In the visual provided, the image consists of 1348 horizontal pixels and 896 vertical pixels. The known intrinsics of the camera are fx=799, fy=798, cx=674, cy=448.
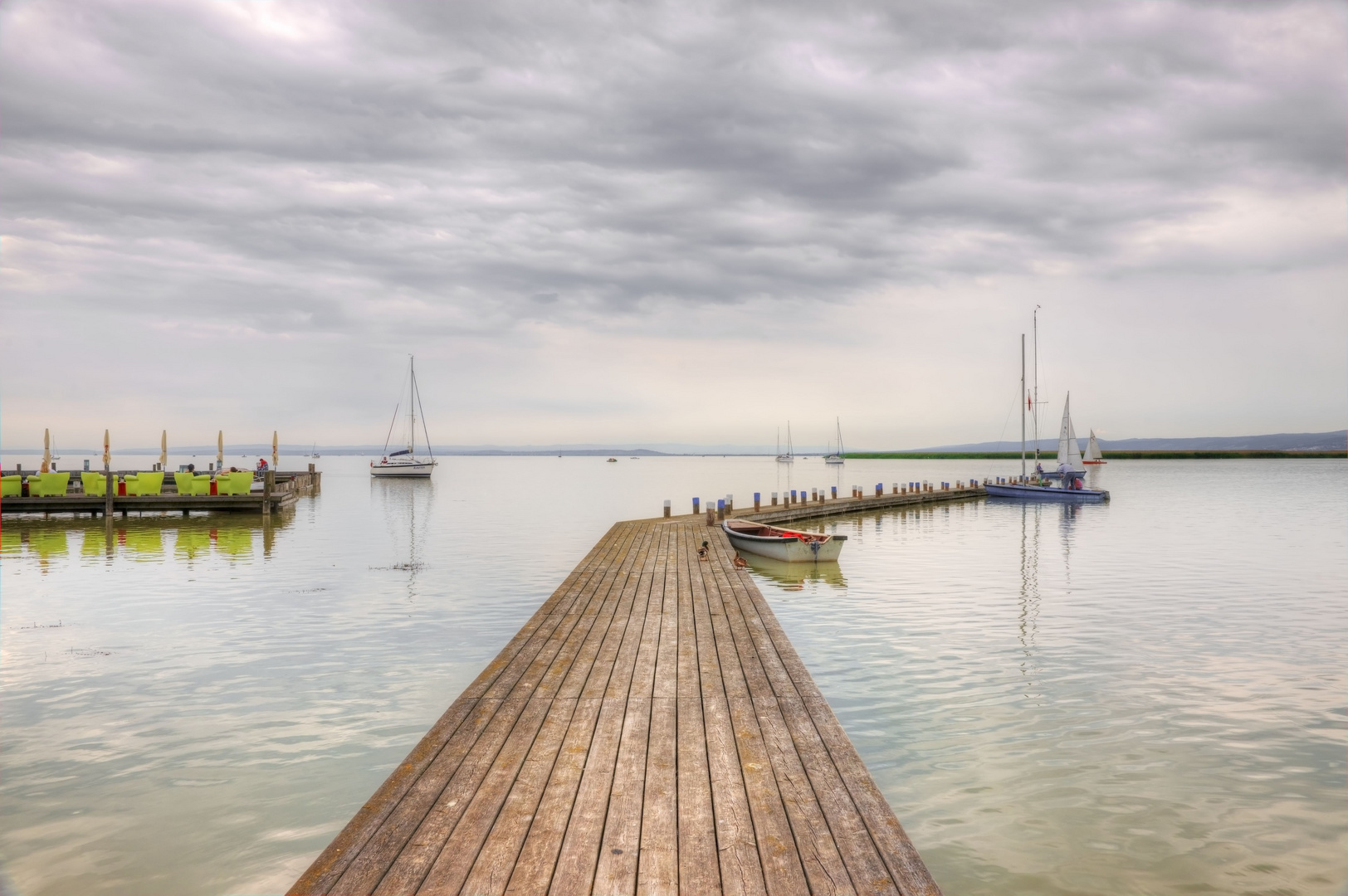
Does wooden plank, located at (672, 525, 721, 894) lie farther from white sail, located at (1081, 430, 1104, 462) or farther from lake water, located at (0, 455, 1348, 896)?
white sail, located at (1081, 430, 1104, 462)

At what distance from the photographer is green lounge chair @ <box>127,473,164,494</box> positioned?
35344 millimetres

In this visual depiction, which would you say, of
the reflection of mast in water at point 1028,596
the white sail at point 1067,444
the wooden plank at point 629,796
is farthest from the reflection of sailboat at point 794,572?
the white sail at point 1067,444

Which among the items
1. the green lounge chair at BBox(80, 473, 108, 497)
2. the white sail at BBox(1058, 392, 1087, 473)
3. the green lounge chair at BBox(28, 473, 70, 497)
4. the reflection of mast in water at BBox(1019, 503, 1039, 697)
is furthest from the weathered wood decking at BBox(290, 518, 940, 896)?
the white sail at BBox(1058, 392, 1087, 473)

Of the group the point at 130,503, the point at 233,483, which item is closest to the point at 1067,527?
the point at 233,483

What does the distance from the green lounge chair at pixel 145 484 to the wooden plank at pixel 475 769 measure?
32.3 m

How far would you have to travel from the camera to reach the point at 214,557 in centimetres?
2345

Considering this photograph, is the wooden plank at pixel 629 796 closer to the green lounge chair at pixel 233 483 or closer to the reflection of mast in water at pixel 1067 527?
the reflection of mast in water at pixel 1067 527

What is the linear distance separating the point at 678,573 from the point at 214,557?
50.4ft

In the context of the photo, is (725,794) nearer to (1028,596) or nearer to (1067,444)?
(1028,596)

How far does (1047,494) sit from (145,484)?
50335mm

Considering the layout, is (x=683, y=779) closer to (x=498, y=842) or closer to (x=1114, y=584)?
(x=498, y=842)

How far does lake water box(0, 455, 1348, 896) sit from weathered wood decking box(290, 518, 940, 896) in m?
1.40

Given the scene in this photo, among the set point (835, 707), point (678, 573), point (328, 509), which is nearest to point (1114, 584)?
point (678, 573)

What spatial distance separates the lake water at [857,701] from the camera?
6.50m
